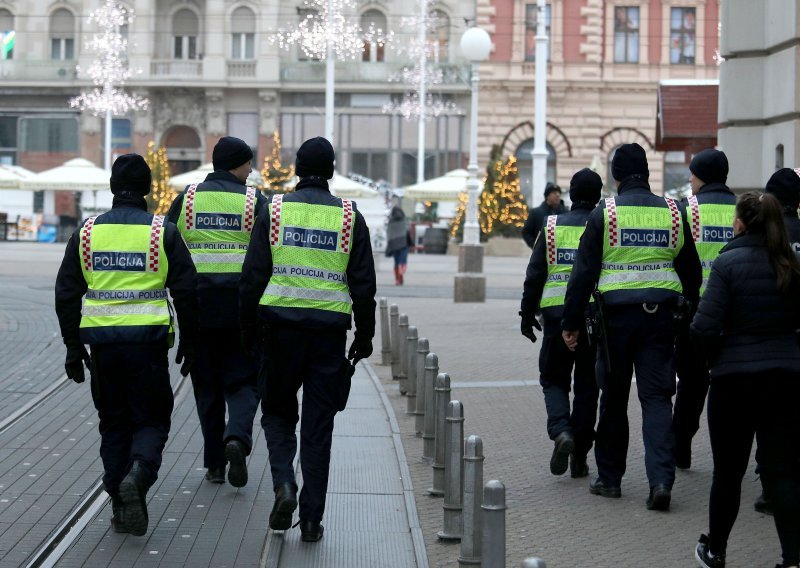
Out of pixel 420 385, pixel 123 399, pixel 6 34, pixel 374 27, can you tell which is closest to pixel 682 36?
pixel 374 27

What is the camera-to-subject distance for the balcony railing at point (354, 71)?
59219mm

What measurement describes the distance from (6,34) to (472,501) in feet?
186

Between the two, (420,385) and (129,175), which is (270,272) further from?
(420,385)

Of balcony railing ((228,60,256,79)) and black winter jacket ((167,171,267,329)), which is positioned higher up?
balcony railing ((228,60,256,79))

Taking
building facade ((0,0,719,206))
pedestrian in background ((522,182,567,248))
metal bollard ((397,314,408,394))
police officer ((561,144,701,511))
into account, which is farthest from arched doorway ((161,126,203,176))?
police officer ((561,144,701,511))

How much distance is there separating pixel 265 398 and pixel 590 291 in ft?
7.36

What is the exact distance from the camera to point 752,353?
7.16 m

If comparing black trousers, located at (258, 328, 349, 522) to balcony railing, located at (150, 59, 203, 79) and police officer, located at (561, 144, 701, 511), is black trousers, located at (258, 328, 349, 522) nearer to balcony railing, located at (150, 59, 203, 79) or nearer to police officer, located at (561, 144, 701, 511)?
police officer, located at (561, 144, 701, 511)

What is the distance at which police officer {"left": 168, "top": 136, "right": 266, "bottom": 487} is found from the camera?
9.22 m

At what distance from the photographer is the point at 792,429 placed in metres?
7.14

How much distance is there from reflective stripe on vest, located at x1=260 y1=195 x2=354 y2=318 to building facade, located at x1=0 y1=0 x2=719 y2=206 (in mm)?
49186

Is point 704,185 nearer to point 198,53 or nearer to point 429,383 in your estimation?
point 429,383

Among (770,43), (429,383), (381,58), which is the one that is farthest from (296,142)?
(429,383)

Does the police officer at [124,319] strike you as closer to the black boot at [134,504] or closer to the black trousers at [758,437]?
the black boot at [134,504]
